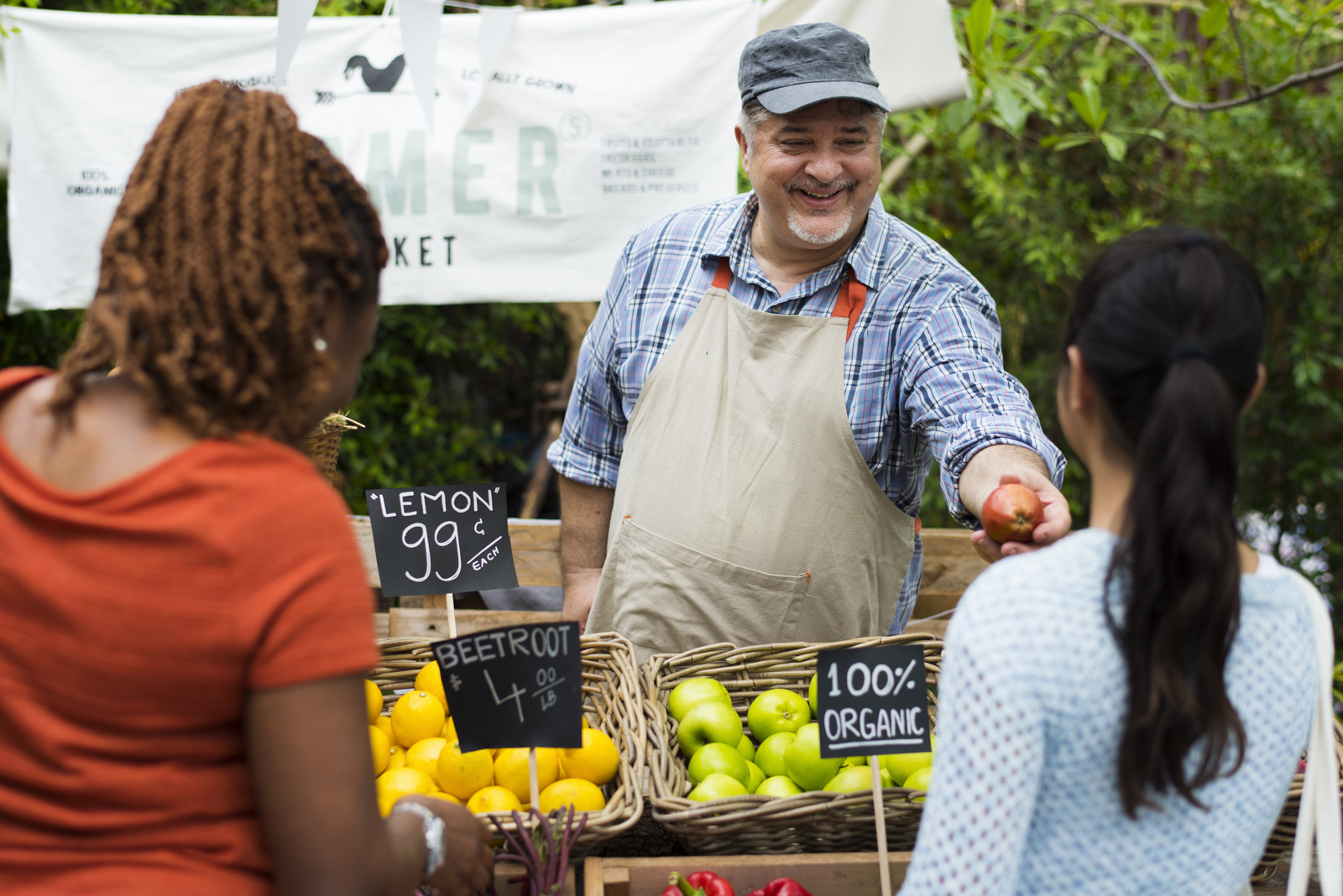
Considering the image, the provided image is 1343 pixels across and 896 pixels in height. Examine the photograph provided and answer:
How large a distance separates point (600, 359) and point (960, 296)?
0.77 m

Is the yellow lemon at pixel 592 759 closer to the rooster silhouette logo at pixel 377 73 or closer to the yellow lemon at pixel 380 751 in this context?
the yellow lemon at pixel 380 751

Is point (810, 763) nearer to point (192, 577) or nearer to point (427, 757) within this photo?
point (427, 757)

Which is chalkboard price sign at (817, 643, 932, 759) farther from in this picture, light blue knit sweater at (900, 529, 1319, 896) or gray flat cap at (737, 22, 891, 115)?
gray flat cap at (737, 22, 891, 115)

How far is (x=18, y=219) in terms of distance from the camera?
9.73ft

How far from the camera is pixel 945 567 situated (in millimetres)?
3066

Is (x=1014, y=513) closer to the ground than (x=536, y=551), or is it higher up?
higher up

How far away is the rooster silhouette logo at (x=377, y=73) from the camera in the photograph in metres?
3.01

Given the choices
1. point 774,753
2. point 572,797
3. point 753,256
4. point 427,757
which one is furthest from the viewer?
point 753,256

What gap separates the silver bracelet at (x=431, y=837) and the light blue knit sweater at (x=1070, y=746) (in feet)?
1.51

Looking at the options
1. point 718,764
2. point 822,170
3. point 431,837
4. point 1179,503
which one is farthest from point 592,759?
point 822,170

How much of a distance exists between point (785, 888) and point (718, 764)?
282 mm

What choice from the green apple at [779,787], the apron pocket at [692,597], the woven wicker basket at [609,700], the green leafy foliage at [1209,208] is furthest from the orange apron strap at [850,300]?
the green leafy foliage at [1209,208]

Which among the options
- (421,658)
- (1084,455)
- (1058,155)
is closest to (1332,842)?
(1084,455)

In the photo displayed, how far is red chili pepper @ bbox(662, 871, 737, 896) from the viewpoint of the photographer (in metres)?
1.44
